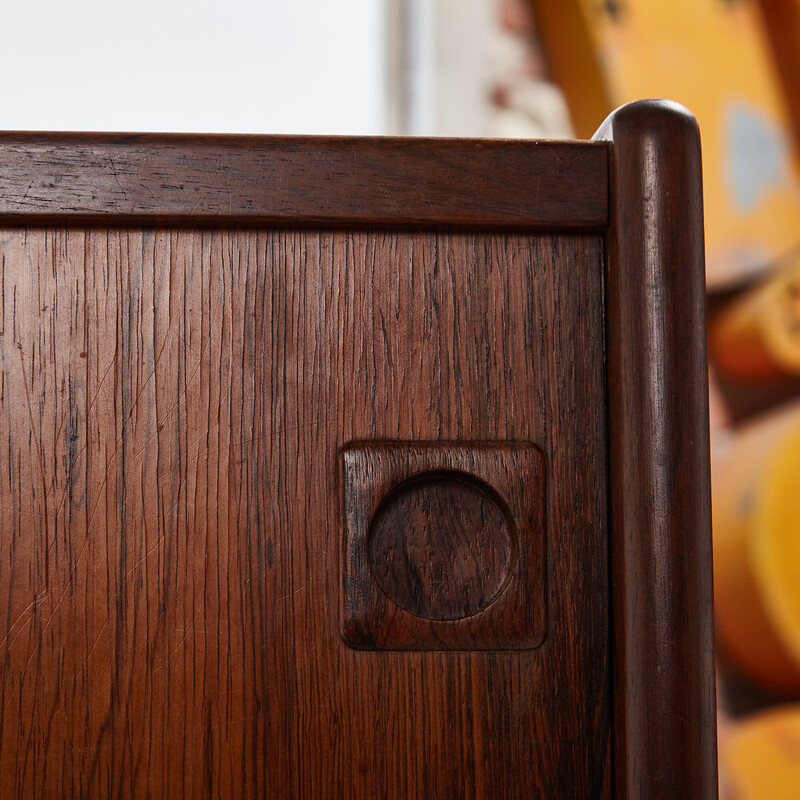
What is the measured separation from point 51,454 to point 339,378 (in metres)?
0.10

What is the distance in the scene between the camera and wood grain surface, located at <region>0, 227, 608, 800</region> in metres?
0.25

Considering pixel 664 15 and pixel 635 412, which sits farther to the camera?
pixel 664 15

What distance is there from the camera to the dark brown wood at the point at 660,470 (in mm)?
239

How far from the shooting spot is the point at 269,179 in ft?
0.83

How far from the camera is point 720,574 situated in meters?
0.71

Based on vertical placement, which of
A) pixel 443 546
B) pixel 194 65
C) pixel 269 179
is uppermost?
pixel 194 65

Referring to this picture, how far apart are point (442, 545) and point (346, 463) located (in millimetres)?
43

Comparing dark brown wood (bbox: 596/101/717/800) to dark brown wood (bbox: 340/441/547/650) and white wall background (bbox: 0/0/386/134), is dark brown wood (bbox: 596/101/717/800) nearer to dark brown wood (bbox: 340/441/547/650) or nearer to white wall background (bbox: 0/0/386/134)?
dark brown wood (bbox: 340/441/547/650)

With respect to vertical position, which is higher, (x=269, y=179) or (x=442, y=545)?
(x=269, y=179)

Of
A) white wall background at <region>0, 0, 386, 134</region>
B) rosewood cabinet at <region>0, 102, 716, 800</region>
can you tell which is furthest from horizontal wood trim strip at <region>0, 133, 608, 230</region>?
white wall background at <region>0, 0, 386, 134</region>

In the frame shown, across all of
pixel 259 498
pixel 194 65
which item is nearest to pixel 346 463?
pixel 259 498

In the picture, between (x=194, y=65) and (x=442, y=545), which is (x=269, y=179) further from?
(x=194, y=65)

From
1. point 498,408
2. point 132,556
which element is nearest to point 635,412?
point 498,408

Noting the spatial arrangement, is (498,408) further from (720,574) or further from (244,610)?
(720,574)
